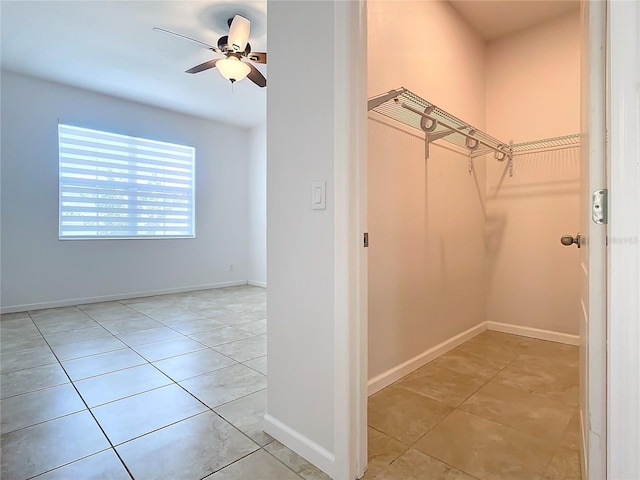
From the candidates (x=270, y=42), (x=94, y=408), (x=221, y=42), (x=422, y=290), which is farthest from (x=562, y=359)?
(x=221, y=42)

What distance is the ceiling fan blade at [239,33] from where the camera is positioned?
2576 millimetres

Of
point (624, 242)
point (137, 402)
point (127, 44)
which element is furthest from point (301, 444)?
point (127, 44)

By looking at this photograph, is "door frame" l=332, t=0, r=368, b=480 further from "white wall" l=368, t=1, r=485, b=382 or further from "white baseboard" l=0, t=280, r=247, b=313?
"white baseboard" l=0, t=280, r=247, b=313

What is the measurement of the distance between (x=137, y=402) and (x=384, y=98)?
6.75ft

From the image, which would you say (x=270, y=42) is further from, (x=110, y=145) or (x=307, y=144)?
(x=110, y=145)

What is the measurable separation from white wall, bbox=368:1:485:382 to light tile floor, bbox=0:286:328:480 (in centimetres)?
82

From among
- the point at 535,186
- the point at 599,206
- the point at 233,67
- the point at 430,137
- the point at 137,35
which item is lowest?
the point at 599,206

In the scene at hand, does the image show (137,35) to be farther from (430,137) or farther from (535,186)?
(535,186)

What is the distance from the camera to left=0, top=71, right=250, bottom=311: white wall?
3.89 meters

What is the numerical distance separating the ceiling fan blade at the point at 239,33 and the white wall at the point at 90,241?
2743 millimetres

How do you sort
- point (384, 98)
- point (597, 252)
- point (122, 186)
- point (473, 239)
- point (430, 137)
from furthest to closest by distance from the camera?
point (122, 186) → point (473, 239) → point (430, 137) → point (384, 98) → point (597, 252)

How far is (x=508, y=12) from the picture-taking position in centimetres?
279

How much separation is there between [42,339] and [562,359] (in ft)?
13.4

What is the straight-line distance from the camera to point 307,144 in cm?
138
